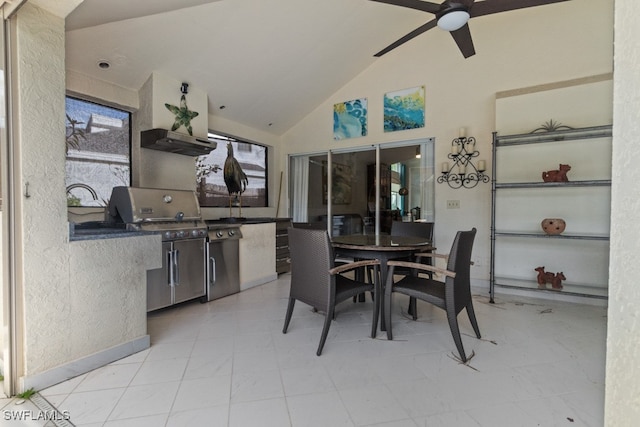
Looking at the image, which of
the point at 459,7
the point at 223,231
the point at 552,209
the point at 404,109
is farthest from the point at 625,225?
the point at 404,109

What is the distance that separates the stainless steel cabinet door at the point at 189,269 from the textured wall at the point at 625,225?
3200 millimetres

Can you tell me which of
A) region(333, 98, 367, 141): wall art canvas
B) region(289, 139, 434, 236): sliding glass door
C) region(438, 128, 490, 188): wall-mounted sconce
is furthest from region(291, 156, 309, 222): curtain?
region(438, 128, 490, 188): wall-mounted sconce

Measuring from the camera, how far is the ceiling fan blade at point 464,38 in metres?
2.46

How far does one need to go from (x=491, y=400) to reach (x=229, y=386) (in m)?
1.48

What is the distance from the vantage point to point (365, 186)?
5.23m

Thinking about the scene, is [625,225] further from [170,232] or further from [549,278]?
[549,278]

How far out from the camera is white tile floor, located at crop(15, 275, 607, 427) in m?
1.54

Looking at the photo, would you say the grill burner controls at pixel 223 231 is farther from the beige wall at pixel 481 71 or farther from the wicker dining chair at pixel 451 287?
the beige wall at pixel 481 71

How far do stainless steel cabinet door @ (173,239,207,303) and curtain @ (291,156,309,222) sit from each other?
2.60 metres

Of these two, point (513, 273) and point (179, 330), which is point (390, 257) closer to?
point (179, 330)

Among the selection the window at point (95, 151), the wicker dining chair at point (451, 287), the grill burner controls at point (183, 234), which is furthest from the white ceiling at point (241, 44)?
the wicker dining chair at point (451, 287)

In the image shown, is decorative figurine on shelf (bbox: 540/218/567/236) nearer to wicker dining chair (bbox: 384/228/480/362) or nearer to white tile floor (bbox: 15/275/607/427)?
white tile floor (bbox: 15/275/607/427)

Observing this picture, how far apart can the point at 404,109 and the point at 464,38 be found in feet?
6.85

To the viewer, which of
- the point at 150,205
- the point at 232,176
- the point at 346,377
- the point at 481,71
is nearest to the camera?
the point at 346,377
